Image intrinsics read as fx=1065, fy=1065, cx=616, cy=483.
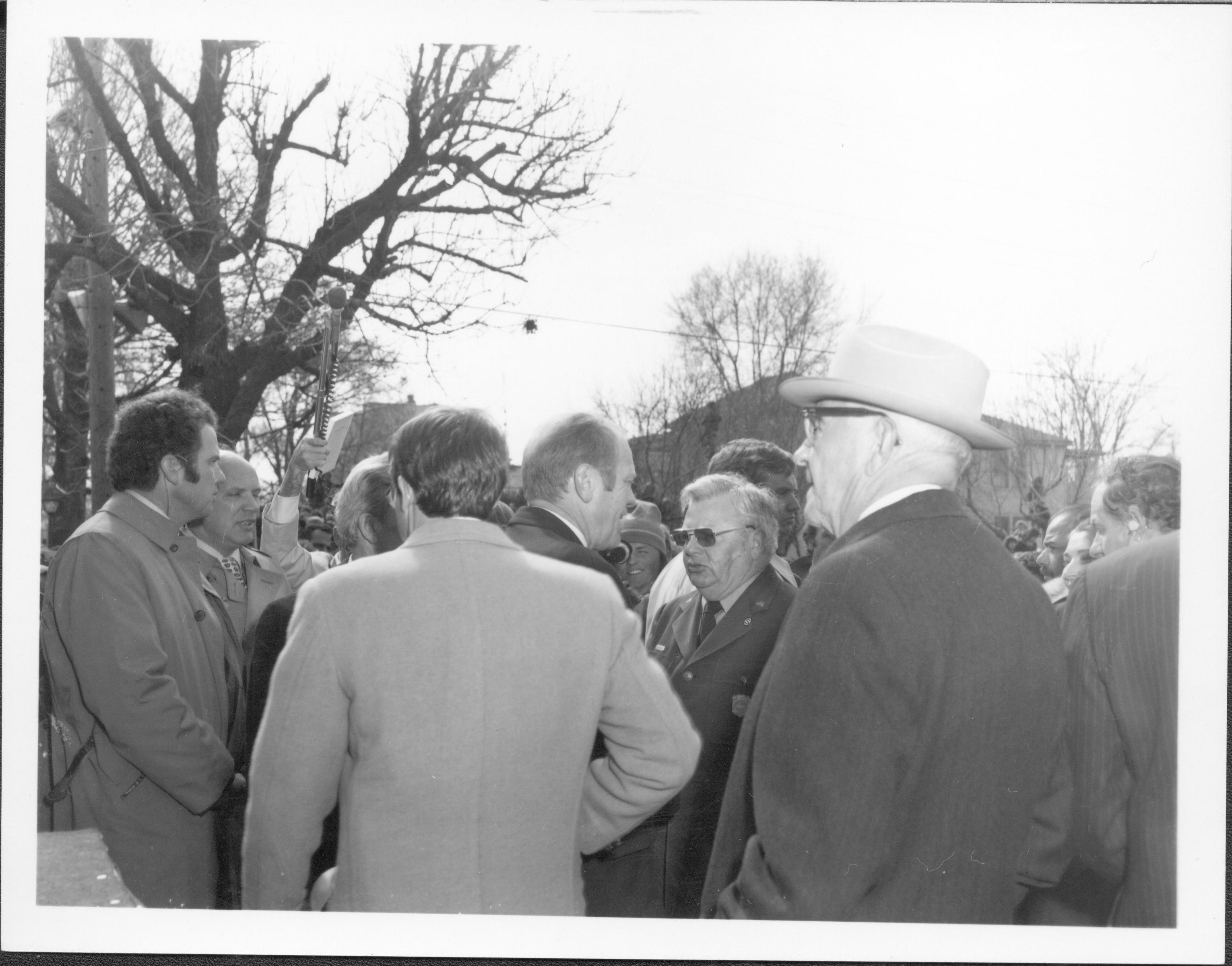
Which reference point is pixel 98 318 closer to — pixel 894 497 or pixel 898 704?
pixel 894 497

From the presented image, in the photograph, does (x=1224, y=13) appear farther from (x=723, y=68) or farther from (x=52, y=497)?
(x=52, y=497)

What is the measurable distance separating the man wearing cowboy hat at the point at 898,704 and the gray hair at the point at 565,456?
0.56 metres

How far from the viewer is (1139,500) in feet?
8.52

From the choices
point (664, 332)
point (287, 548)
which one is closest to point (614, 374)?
point (664, 332)

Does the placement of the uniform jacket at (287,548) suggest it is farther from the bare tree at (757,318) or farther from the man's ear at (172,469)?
the bare tree at (757,318)

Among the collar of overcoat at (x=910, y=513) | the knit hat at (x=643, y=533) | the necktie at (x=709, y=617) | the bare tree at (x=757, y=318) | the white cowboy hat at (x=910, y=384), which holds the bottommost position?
the necktie at (x=709, y=617)

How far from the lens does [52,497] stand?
2.65 m

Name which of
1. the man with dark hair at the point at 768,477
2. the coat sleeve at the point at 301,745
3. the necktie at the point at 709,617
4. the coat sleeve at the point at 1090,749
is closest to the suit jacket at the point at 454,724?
the coat sleeve at the point at 301,745

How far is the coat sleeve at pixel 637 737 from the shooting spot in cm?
198

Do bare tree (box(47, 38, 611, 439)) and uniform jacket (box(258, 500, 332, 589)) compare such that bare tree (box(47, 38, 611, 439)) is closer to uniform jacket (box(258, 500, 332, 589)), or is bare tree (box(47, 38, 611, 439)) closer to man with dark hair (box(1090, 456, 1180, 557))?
uniform jacket (box(258, 500, 332, 589))

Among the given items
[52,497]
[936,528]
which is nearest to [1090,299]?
[936,528]

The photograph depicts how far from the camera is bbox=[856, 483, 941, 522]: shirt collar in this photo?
6.48ft

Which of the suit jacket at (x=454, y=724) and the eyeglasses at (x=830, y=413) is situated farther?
the eyeglasses at (x=830, y=413)

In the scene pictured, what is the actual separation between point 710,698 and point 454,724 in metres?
0.74
